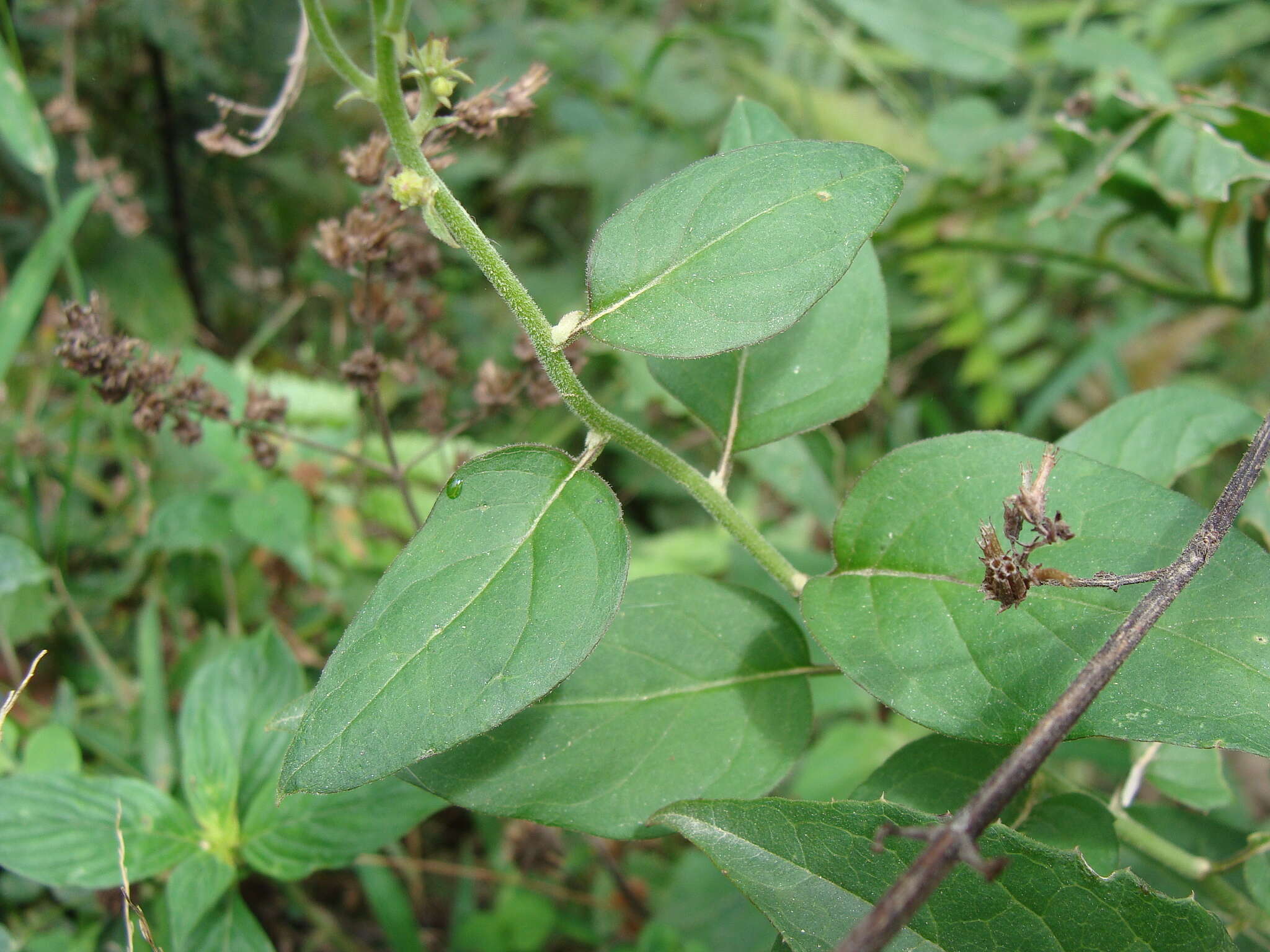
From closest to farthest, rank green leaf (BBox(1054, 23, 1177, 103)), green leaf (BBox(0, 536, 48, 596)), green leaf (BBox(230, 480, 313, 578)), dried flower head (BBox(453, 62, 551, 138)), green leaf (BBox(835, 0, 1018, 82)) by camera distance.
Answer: dried flower head (BBox(453, 62, 551, 138))
green leaf (BBox(0, 536, 48, 596))
green leaf (BBox(230, 480, 313, 578))
green leaf (BBox(1054, 23, 1177, 103))
green leaf (BBox(835, 0, 1018, 82))

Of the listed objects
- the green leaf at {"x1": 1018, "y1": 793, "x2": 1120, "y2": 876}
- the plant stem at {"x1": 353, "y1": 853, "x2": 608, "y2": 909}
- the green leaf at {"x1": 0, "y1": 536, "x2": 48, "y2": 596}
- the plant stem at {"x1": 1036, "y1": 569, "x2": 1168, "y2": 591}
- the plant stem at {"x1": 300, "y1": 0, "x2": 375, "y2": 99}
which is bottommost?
the plant stem at {"x1": 353, "y1": 853, "x2": 608, "y2": 909}

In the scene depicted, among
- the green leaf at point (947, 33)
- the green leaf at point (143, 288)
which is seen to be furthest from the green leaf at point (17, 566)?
the green leaf at point (947, 33)

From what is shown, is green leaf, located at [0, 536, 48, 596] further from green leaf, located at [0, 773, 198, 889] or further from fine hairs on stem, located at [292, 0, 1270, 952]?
fine hairs on stem, located at [292, 0, 1270, 952]

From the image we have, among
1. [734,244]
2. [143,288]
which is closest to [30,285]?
[143,288]

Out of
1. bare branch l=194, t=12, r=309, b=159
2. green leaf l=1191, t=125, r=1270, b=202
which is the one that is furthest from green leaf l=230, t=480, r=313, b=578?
green leaf l=1191, t=125, r=1270, b=202

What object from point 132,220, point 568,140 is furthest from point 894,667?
point 568,140

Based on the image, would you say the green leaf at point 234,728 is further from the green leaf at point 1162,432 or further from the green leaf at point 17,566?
the green leaf at point 1162,432

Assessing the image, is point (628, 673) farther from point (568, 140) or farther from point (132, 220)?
point (568, 140)

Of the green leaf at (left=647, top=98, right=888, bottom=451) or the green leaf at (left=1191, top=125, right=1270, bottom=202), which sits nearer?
the green leaf at (left=647, top=98, right=888, bottom=451)
